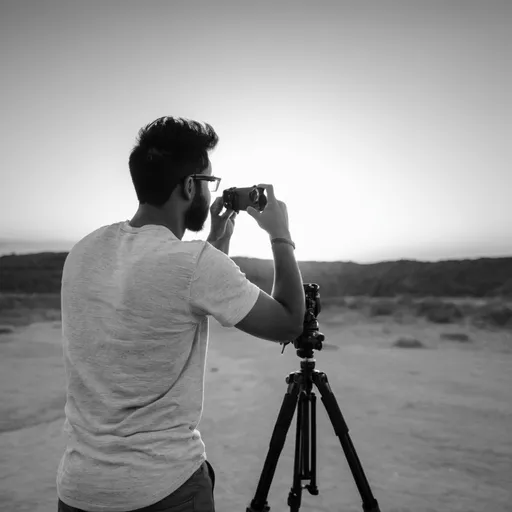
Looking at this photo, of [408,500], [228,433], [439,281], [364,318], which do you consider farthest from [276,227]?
[439,281]

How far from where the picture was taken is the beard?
52.9 inches

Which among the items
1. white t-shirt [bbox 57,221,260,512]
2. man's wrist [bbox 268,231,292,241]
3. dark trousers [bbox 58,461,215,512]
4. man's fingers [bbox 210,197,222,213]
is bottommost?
dark trousers [bbox 58,461,215,512]

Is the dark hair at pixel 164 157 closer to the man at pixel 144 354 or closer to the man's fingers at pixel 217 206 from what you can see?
the man at pixel 144 354

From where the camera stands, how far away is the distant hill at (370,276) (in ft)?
43.3

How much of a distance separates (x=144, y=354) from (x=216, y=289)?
213mm

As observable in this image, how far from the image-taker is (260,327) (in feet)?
3.76

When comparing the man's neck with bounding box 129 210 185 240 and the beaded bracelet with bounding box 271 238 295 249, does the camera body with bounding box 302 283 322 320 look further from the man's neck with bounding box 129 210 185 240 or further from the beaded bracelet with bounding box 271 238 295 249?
the man's neck with bounding box 129 210 185 240

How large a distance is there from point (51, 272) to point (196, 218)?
1562 centimetres

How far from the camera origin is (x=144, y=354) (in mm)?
1100

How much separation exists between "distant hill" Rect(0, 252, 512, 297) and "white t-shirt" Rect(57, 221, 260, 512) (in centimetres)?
1136

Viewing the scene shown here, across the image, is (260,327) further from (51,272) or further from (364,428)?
(51,272)

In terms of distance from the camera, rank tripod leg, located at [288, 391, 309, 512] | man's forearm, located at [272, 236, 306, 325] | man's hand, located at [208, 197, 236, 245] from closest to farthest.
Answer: man's forearm, located at [272, 236, 306, 325] → man's hand, located at [208, 197, 236, 245] → tripod leg, located at [288, 391, 309, 512]

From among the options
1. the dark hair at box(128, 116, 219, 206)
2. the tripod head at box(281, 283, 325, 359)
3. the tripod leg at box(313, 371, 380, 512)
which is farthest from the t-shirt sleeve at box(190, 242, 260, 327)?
the tripod leg at box(313, 371, 380, 512)

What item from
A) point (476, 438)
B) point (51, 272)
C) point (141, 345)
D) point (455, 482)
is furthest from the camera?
point (51, 272)
